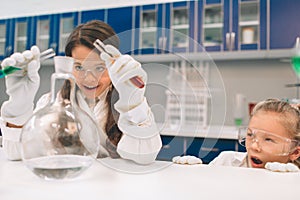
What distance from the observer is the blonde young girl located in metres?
0.84

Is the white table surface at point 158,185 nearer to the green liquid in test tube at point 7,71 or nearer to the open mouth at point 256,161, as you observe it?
the green liquid in test tube at point 7,71

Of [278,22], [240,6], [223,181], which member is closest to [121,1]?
[240,6]

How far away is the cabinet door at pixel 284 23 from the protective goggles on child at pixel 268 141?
69.4 inches

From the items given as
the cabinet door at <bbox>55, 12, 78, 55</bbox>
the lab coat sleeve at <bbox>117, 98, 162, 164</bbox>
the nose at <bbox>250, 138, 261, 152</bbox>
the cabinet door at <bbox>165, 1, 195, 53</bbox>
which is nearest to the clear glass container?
the lab coat sleeve at <bbox>117, 98, 162, 164</bbox>

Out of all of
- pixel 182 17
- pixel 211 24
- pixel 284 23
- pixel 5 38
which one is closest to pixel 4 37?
pixel 5 38

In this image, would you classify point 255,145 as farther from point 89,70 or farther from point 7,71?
→ point 7,71

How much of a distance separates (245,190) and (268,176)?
0.14m

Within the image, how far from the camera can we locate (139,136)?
2.02ft

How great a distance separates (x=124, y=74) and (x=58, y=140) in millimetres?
159

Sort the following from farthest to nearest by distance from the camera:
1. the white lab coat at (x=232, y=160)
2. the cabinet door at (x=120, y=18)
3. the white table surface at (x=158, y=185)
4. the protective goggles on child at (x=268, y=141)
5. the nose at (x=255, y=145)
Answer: the cabinet door at (x=120, y=18) → the white lab coat at (x=232, y=160) → the nose at (x=255, y=145) → the protective goggles on child at (x=268, y=141) → the white table surface at (x=158, y=185)

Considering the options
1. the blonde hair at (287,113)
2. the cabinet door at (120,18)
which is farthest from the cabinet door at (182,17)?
the blonde hair at (287,113)

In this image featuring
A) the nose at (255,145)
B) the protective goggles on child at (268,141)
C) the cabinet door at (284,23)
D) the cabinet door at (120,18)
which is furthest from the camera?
the cabinet door at (120,18)

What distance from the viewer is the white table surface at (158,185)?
0.40m

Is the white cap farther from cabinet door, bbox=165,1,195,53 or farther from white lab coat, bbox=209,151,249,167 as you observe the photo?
cabinet door, bbox=165,1,195,53
